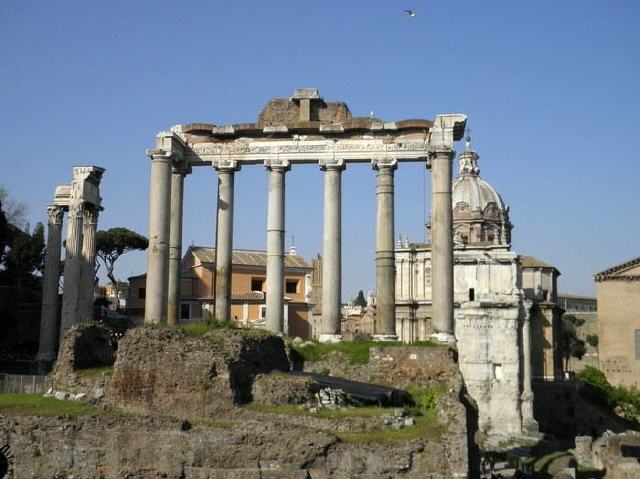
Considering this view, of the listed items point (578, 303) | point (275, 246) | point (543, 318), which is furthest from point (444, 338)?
point (578, 303)

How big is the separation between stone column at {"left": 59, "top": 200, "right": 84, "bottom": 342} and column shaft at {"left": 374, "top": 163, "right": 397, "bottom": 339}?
11.5 meters

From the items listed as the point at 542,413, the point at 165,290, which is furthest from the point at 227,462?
the point at 542,413

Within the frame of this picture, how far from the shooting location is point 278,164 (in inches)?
1062

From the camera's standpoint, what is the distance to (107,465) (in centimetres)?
1622

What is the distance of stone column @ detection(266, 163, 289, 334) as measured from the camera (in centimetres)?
2634

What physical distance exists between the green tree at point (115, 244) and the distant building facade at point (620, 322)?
3147 centimetres

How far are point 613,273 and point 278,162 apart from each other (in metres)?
37.8

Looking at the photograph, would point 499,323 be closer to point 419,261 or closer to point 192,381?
point 419,261

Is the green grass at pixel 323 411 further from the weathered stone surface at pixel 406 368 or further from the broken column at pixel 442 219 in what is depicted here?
the broken column at pixel 442 219

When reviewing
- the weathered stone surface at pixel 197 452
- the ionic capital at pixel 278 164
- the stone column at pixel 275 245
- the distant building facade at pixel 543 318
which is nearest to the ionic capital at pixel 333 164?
the ionic capital at pixel 278 164

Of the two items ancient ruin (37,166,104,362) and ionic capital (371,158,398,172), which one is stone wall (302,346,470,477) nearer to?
ionic capital (371,158,398,172)

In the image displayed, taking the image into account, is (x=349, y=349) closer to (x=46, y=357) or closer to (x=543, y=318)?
(x=46, y=357)

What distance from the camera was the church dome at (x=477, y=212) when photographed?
2357 inches

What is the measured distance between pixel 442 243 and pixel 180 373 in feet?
33.8
